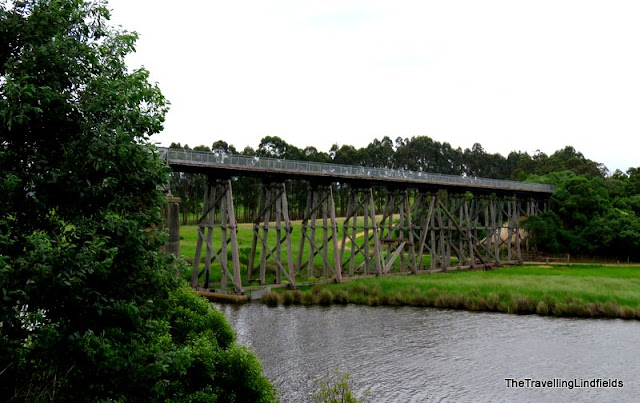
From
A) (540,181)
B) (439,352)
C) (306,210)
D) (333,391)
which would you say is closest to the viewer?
(333,391)

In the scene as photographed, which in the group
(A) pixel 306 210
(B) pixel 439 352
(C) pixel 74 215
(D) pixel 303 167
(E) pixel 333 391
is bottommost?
(B) pixel 439 352

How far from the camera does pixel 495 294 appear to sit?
1228 inches

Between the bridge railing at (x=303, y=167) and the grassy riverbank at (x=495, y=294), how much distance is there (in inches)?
292

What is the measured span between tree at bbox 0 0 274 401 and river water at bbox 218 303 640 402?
6834 millimetres

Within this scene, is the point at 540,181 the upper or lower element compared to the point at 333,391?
upper

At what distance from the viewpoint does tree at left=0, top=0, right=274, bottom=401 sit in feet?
26.0

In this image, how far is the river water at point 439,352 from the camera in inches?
667

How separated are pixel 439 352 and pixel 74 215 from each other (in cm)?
1675

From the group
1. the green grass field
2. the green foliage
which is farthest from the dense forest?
the green foliage

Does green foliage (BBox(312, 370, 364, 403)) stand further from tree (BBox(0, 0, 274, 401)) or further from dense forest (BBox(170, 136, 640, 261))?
dense forest (BBox(170, 136, 640, 261))

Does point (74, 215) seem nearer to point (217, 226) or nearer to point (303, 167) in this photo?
point (217, 226)

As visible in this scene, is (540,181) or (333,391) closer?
(333,391)

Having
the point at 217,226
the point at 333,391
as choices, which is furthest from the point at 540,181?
the point at 333,391

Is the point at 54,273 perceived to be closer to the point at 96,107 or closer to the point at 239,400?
the point at 96,107
